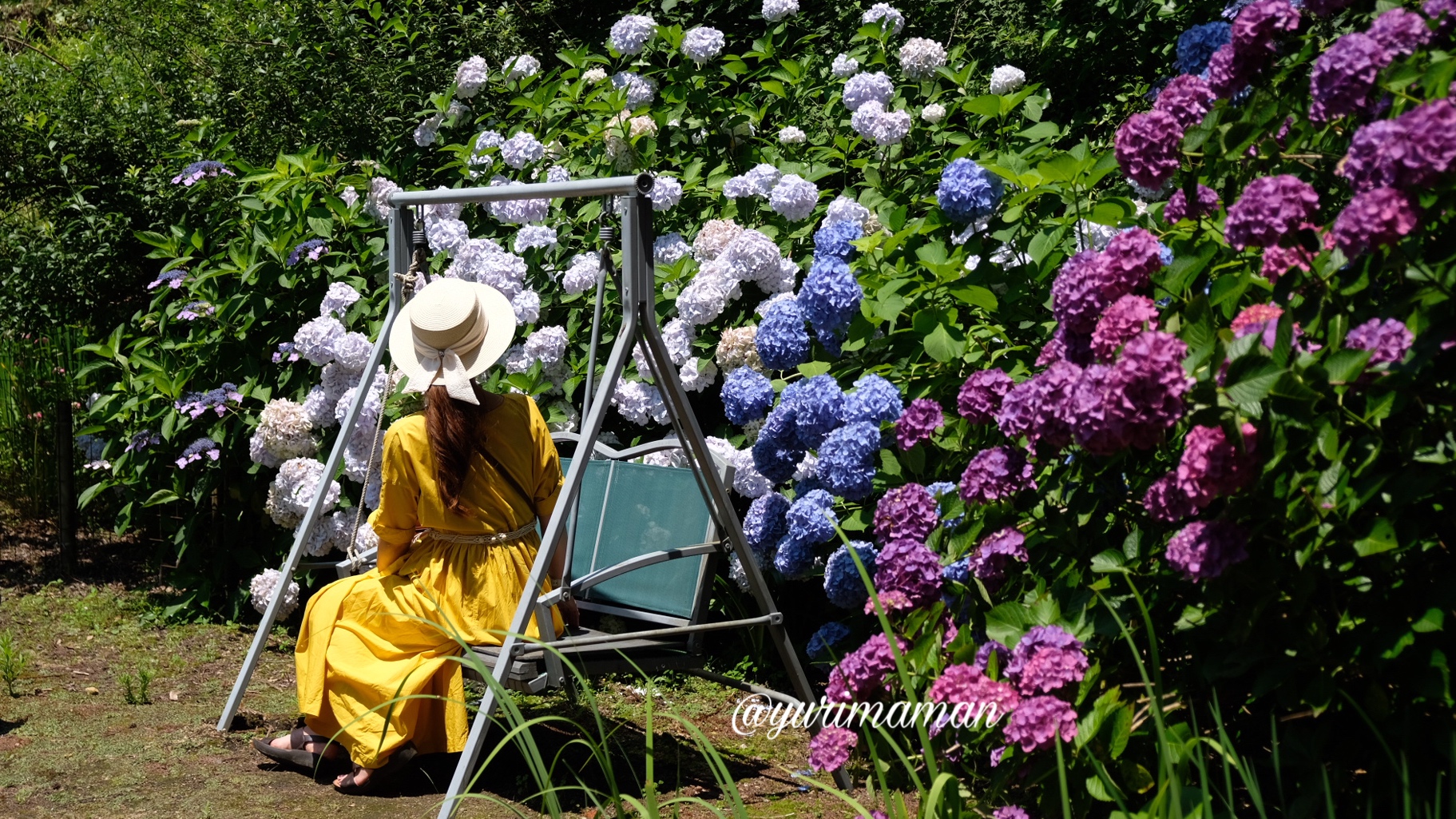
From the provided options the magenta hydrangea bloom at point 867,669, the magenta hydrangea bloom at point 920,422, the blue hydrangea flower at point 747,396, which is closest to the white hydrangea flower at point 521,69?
the blue hydrangea flower at point 747,396

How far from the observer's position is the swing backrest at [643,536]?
11.7 ft

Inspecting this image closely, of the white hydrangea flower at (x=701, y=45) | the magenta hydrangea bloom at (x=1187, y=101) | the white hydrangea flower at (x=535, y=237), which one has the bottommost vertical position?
the white hydrangea flower at (x=535, y=237)

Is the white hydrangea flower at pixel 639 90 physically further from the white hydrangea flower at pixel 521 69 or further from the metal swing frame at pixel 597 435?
the metal swing frame at pixel 597 435

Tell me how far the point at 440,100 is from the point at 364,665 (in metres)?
2.76

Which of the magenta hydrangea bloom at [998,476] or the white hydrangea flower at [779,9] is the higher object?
the white hydrangea flower at [779,9]

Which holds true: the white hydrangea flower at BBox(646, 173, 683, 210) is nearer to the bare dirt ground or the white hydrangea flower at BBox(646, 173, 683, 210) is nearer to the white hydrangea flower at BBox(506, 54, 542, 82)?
the white hydrangea flower at BBox(506, 54, 542, 82)

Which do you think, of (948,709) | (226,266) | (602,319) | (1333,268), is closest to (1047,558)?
(948,709)

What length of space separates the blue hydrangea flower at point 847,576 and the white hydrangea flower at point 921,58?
200 cm

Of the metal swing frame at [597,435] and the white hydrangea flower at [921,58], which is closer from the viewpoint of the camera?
the metal swing frame at [597,435]

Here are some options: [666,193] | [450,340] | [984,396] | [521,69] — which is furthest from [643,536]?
[521,69]

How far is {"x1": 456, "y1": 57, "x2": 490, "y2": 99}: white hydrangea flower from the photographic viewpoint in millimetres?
5125

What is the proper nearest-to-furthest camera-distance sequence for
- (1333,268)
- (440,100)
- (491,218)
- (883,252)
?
(1333,268)
(883,252)
(491,218)
(440,100)

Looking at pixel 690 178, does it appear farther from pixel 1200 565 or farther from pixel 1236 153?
pixel 1200 565

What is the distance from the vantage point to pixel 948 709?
7.73ft
